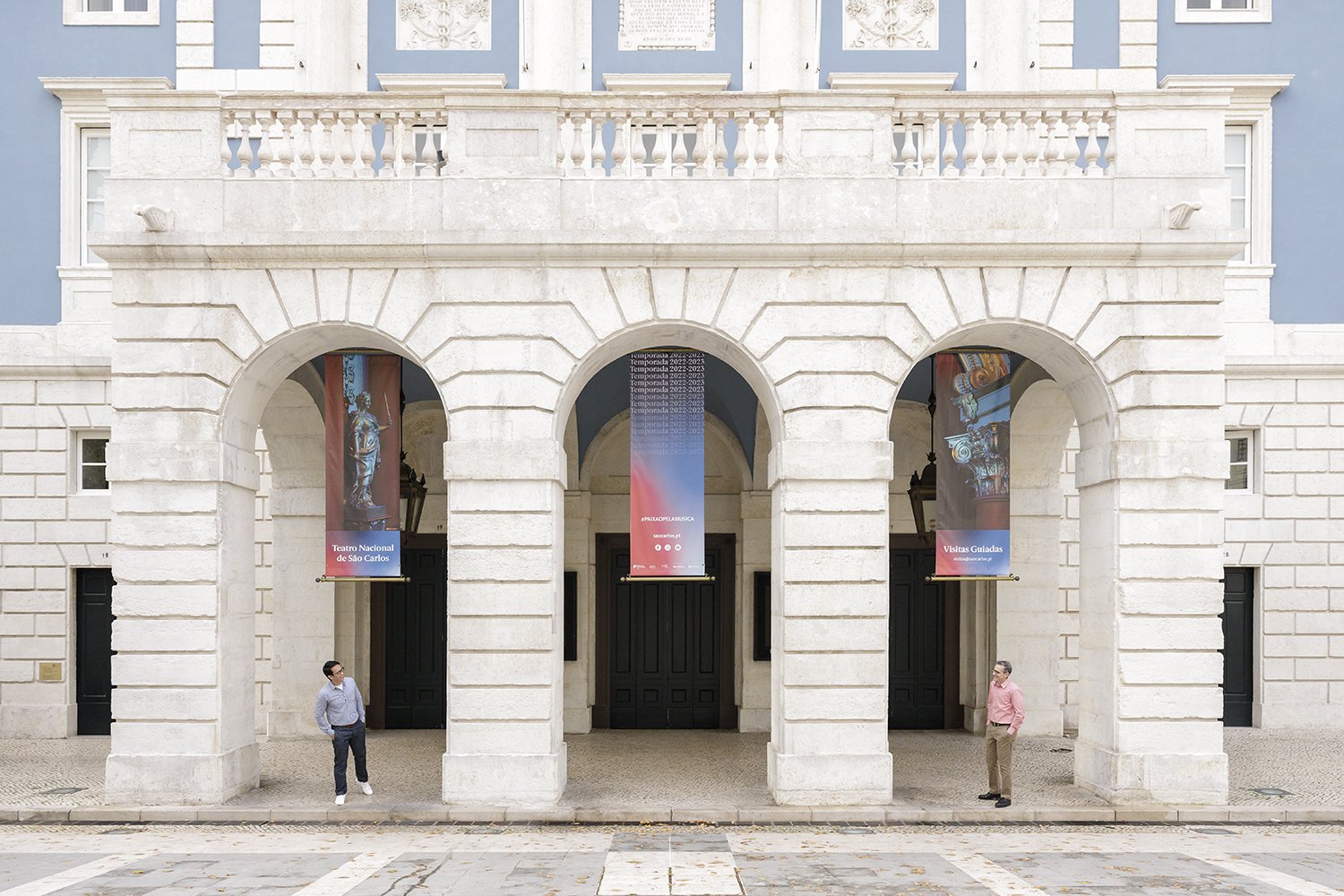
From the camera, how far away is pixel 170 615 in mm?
14273

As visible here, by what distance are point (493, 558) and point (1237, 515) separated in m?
12.8

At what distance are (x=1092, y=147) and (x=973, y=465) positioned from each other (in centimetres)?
405

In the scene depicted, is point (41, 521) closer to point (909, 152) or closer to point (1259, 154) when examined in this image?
point (909, 152)

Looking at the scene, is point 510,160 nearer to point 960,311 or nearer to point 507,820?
point 960,311

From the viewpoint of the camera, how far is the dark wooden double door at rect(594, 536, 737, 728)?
2136 cm

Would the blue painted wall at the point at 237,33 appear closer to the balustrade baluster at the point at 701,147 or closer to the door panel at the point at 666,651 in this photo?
the balustrade baluster at the point at 701,147

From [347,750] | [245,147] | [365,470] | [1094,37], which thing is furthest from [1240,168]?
[347,750]

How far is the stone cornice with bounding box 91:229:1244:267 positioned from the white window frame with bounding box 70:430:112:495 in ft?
23.3

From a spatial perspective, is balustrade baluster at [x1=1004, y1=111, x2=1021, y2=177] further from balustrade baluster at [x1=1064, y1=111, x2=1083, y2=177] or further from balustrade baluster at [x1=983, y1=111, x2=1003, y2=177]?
balustrade baluster at [x1=1064, y1=111, x2=1083, y2=177]

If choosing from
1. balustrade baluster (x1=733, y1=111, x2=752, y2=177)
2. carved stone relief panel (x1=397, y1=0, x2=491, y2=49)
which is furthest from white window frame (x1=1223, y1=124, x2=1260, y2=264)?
carved stone relief panel (x1=397, y1=0, x2=491, y2=49)

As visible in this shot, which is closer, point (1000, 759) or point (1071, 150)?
point (1000, 759)

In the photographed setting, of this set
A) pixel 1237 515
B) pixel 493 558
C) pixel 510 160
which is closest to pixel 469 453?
pixel 493 558

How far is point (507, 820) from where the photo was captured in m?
13.8

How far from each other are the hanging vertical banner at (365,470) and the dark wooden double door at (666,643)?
6.31 m
